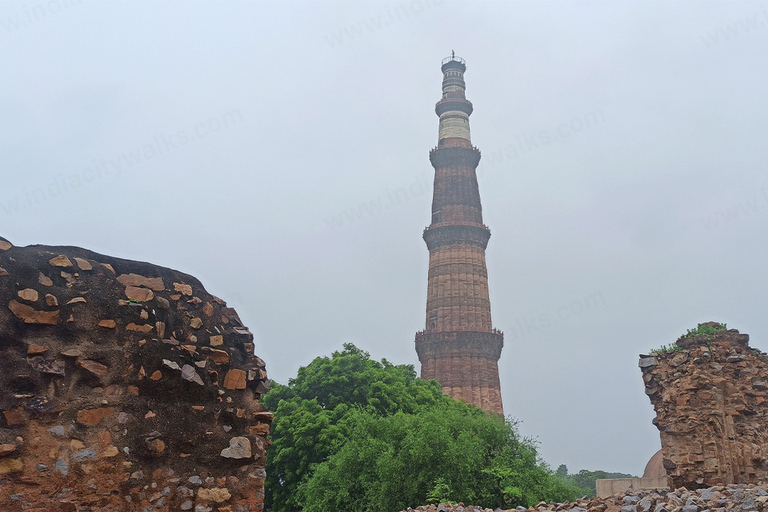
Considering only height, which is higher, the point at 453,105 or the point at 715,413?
the point at 453,105

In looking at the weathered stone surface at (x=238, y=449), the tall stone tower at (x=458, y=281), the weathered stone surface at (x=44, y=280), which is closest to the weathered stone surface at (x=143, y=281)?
the weathered stone surface at (x=44, y=280)

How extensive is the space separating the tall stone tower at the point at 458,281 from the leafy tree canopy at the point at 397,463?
12.5 metres

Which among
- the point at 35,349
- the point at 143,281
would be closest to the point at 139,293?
the point at 143,281

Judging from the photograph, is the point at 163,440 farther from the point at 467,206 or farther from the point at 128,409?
the point at 467,206

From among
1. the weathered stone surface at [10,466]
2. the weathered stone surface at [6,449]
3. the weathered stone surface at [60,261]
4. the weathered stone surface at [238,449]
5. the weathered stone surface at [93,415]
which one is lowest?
the weathered stone surface at [10,466]

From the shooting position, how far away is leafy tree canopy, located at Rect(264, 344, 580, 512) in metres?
11.0

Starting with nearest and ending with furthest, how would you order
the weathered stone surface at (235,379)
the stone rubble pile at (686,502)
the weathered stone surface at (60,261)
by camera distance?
the weathered stone surface at (60,261)
the weathered stone surface at (235,379)
the stone rubble pile at (686,502)

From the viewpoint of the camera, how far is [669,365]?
923 centimetres

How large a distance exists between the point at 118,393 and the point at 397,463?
7.93 meters

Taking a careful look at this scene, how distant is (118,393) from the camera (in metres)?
4.07

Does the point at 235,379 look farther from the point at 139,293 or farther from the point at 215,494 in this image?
the point at 139,293

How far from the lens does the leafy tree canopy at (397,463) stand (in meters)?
11.0

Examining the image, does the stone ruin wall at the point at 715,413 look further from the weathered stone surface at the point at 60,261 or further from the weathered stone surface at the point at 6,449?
the weathered stone surface at the point at 6,449

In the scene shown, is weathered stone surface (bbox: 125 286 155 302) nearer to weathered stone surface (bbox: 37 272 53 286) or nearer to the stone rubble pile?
weathered stone surface (bbox: 37 272 53 286)
